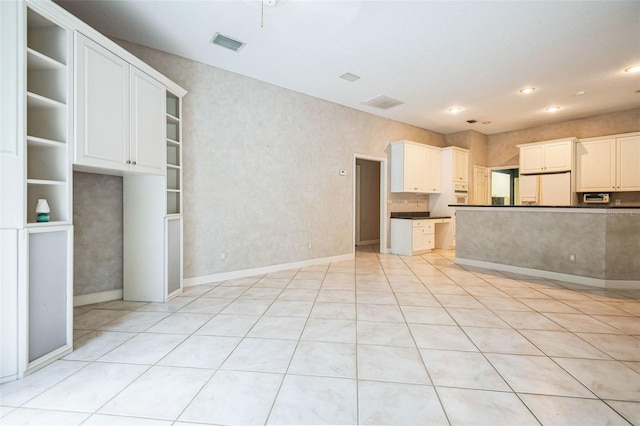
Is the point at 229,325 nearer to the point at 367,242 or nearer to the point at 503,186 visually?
the point at 367,242

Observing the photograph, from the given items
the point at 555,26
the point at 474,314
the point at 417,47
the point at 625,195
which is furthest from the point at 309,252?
the point at 625,195

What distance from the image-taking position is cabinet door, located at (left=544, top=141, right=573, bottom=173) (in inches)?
238

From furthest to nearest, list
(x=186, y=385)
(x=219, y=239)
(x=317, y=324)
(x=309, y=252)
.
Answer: (x=309, y=252) → (x=219, y=239) → (x=317, y=324) → (x=186, y=385)

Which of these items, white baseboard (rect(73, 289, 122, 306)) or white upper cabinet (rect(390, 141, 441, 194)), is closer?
white baseboard (rect(73, 289, 122, 306))

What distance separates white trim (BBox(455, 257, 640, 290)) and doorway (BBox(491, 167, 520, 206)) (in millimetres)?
3426

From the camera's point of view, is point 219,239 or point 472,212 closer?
point 219,239

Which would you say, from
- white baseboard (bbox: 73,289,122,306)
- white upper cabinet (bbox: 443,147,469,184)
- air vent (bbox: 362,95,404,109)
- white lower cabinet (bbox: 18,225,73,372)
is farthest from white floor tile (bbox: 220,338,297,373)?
white upper cabinet (bbox: 443,147,469,184)

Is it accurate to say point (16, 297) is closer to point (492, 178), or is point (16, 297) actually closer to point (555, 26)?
point (555, 26)

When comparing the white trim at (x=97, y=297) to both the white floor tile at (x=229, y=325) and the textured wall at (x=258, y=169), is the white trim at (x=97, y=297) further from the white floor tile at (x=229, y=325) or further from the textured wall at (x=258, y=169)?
the white floor tile at (x=229, y=325)

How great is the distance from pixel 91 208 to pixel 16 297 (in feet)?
5.17

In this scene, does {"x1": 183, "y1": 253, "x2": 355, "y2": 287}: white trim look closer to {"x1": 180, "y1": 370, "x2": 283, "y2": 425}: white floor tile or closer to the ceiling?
{"x1": 180, "y1": 370, "x2": 283, "y2": 425}: white floor tile

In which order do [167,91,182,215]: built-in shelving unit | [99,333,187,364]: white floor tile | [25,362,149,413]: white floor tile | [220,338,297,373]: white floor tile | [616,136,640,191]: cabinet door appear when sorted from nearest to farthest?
[25,362,149,413]: white floor tile < [220,338,297,373]: white floor tile < [99,333,187,364]: white floor tile < [167,91,182,215]: built-in shelving unit < [616,136,640,191]: cabinet door

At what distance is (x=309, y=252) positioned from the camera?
17.0 ft

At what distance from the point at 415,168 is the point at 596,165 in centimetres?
352
